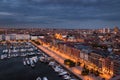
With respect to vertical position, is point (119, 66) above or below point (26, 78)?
above

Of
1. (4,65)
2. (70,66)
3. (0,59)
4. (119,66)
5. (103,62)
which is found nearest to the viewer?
(119,66)

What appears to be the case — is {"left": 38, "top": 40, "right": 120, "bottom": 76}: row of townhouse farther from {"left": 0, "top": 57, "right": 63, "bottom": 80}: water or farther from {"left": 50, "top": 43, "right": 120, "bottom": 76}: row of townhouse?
{"left": 0, "top": 57, "right": 63, "bottom": 80}: water

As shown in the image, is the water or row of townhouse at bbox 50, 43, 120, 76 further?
the water

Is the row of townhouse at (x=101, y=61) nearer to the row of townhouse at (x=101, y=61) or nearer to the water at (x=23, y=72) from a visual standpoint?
the row of townhouse at (x=101, y=61)

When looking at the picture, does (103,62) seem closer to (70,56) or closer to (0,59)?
(70,56)

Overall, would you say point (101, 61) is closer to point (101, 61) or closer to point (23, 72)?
point (101, 61)

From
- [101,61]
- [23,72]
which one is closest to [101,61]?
[101,61]

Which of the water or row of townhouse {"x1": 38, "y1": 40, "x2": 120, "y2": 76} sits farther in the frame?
the water

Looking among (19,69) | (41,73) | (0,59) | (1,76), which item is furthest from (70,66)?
(0,59)

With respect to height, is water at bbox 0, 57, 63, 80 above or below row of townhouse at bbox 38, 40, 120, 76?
below

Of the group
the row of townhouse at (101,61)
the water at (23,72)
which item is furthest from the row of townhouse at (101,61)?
the water at (23,72)

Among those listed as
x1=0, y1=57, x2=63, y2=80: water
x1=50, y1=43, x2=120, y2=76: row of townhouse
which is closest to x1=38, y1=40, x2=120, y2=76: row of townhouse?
x1=50, y1=43, x2=120, y2=76: row of townhouse
